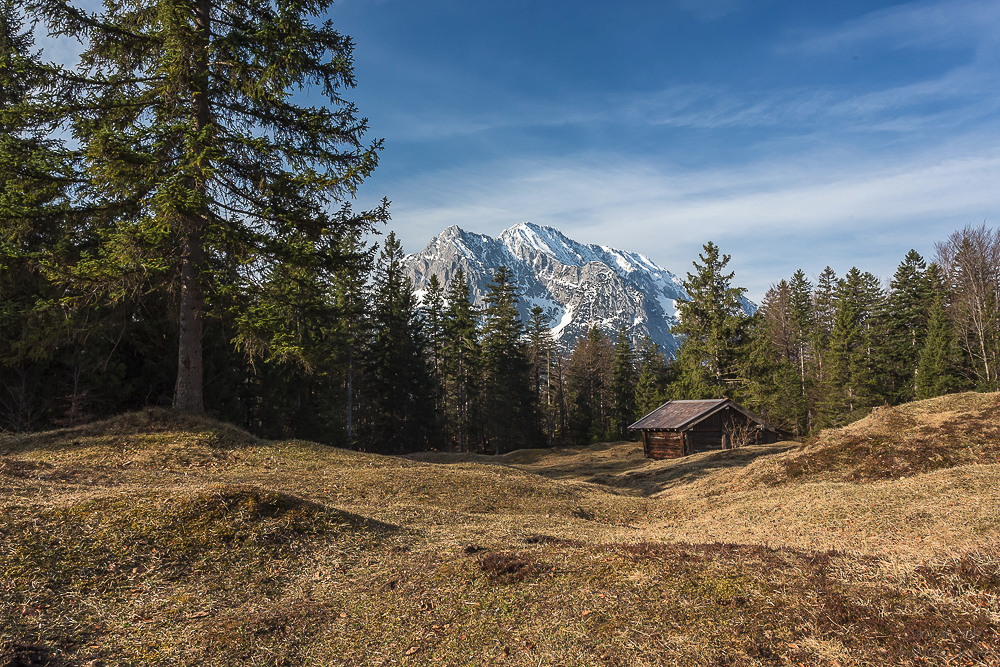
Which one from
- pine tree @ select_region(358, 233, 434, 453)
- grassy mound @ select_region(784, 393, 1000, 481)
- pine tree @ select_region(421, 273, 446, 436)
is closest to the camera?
grassy mound @ select_region(784, 393, 1000, 481)

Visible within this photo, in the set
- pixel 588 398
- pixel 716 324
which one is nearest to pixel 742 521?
pixel 716 324

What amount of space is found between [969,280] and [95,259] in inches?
2142

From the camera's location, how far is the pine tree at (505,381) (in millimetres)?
56000

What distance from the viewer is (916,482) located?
12664 mm

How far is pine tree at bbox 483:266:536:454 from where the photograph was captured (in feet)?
184

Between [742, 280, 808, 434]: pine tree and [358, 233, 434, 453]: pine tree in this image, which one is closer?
[742, 280, 808, 434]: pine tree

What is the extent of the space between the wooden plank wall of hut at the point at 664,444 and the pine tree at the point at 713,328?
999 centimetres

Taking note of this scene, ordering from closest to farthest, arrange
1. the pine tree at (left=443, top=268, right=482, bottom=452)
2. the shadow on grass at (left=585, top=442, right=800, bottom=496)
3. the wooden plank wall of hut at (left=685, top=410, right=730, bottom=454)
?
the shadow on grass at (left=585, top=442, right=800, bottom=496)
the wooden plank wall of hut at (left=685, top=410, right=730, bottom=454)
the pine tree at (left=443, top=268, right=482, bottom=452)

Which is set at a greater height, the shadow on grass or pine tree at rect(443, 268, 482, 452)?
pine tree at rect(443, 268, 482, 452)

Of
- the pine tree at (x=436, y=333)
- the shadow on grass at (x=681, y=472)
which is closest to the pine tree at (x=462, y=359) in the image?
the pine tree at (x=436, y=333)

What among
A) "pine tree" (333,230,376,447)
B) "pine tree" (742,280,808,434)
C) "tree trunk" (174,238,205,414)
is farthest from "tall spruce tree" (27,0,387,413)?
"pine tree" (742,280,808,434)

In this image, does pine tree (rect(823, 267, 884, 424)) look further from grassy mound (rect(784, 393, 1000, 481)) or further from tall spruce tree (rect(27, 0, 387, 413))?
tall spruce tree (rect(27, 0, 387, 413))

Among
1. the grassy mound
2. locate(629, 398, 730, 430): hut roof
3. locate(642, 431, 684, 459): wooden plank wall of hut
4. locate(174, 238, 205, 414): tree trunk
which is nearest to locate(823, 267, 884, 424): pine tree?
locate(629, 398, 730, 430): hut roof

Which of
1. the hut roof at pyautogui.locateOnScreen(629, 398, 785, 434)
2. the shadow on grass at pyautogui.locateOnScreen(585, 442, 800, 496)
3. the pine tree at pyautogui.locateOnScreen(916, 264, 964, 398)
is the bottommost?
the shadow on grass at pyautogui.locateOnScreen(585, 442, 800, 496)
